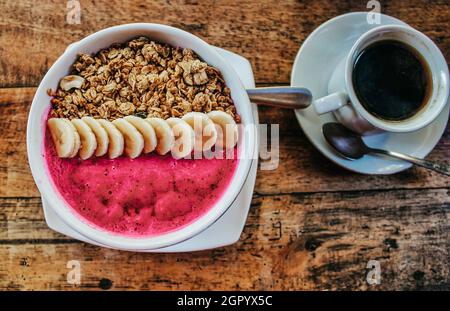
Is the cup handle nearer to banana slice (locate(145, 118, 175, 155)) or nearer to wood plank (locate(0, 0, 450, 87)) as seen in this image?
wood plank (locate(0, 0, 450, 87))

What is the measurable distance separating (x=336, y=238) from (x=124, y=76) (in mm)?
628

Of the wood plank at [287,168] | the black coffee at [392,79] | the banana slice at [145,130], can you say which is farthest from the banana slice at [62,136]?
the black coffee at [392,79]

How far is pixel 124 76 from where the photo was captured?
1.16m

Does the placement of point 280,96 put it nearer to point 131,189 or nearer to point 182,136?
point 182,136

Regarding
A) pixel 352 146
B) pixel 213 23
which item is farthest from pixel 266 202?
pixel 213 23

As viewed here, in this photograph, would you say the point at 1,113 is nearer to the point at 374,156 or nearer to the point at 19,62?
the point at 19,62

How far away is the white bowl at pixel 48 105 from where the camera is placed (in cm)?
112

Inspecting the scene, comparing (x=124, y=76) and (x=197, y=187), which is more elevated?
(x=124, y=76)

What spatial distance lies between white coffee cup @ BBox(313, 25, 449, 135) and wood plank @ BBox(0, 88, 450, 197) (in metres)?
0.13

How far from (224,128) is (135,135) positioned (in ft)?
0.61

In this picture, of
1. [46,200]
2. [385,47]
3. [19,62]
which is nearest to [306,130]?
[385,47]

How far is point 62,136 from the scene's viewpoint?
1.11m

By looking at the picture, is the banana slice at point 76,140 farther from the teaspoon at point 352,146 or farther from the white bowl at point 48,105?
the teaspoon at point 352,146

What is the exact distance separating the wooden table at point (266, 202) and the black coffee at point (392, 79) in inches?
6.7
